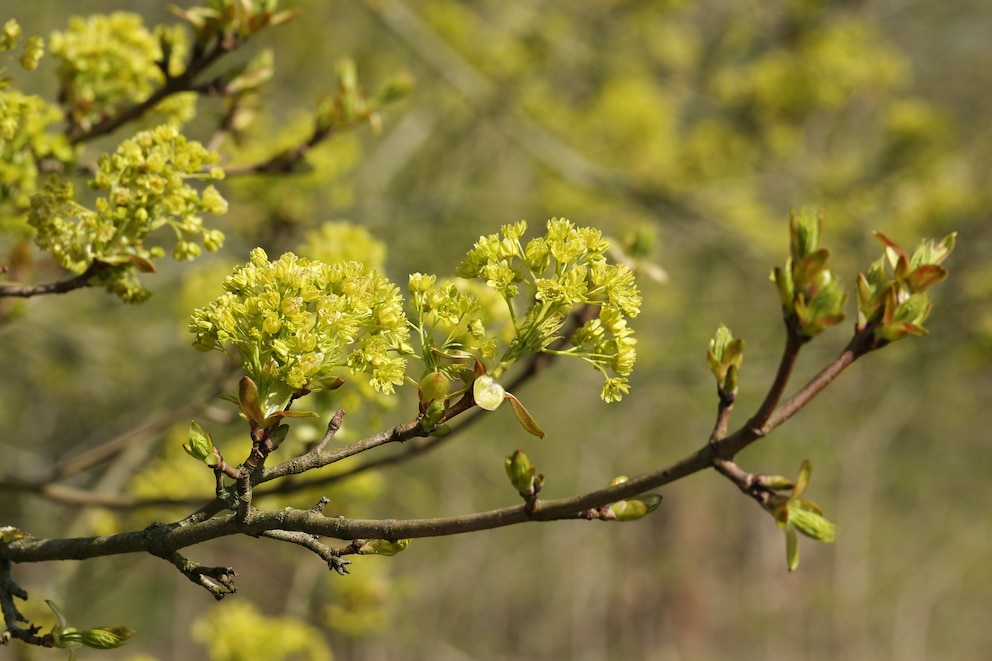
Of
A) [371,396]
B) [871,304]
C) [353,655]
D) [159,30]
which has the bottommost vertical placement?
[353,655]

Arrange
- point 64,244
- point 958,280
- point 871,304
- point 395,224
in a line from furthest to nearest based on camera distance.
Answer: point 395,224
point 958,280
point 64,244
point 871,304

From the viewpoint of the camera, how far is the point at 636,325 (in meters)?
8.71

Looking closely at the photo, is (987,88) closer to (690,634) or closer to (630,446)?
(630,446)

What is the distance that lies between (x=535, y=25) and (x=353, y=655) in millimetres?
7615

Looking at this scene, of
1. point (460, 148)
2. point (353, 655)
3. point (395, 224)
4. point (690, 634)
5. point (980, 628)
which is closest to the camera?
point (395, 224)

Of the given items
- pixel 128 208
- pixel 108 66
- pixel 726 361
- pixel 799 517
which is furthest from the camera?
pixel 108 66

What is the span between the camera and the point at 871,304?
3.59 feet

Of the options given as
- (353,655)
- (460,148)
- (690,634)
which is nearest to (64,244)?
(460,148)

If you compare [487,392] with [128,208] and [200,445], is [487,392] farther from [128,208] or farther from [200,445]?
[128,208]

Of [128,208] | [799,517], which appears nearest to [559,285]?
[799,517]

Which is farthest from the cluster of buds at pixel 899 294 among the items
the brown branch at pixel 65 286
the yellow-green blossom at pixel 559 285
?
the brown branch at pixel 65 286

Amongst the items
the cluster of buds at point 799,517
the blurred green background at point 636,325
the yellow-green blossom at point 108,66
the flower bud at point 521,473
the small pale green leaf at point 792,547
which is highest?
the blurred green background at point 636,325

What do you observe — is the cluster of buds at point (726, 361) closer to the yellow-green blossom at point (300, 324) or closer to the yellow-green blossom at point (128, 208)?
the yellow-green blossom at point (300, 324)

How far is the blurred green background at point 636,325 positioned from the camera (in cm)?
437
